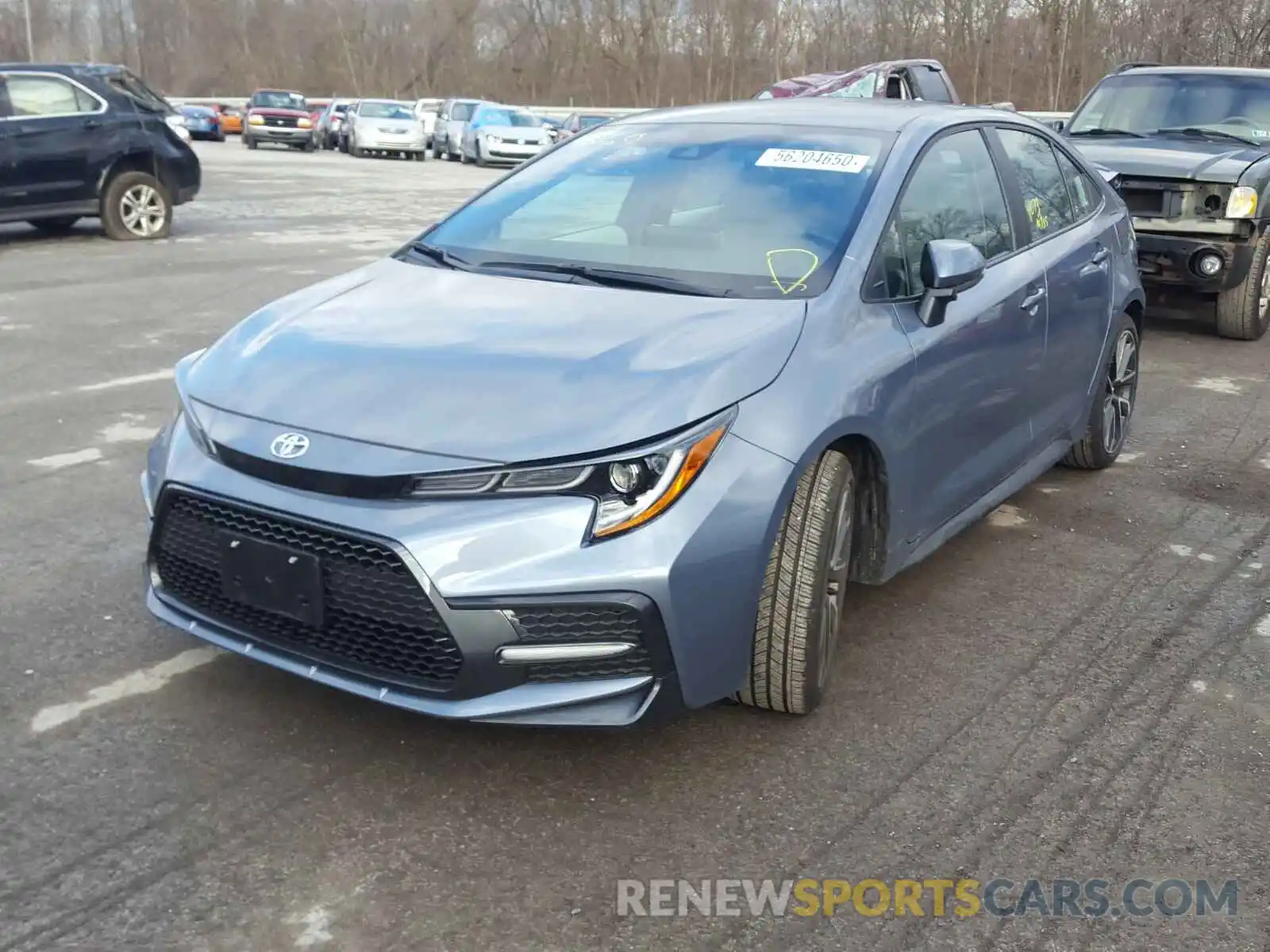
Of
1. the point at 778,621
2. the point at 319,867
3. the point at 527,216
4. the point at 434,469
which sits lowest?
the point at 319,867

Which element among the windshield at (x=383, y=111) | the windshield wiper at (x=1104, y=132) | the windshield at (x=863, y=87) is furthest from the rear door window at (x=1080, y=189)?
the windshield at (x=383, y=111)

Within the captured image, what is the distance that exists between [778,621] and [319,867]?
4.14 feet

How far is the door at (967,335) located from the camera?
392cm

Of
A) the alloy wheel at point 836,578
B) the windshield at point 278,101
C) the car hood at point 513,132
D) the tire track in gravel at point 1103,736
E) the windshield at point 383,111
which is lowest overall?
the tire track in gravel at point 1103,736

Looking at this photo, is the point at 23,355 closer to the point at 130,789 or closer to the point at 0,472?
the point at 0,472

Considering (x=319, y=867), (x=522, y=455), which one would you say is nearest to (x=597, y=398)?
(x=522, y=455)

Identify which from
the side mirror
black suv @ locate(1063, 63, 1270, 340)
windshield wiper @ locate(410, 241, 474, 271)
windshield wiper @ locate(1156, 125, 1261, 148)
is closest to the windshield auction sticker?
the side mirror

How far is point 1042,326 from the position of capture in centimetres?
475

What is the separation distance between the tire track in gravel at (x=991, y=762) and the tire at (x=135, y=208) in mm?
11316

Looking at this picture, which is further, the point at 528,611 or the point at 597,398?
the point at 597,398

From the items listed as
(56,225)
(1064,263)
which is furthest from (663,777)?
(56,225)

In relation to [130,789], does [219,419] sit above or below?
above

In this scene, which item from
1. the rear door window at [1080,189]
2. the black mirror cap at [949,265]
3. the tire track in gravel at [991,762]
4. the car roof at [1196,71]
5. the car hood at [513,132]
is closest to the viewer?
the tire track in gravel at [991,762]

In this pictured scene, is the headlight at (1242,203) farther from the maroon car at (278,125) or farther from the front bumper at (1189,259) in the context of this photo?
the maroon car at (278,125)
